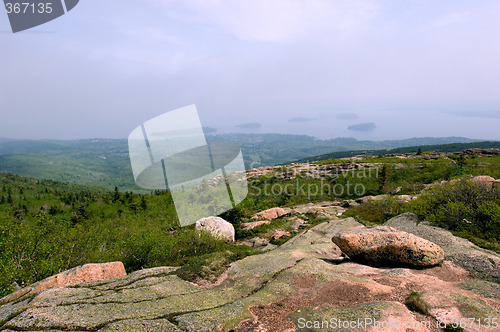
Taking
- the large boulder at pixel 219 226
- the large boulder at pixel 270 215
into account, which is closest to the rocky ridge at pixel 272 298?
the large boulder at pixel 219 226

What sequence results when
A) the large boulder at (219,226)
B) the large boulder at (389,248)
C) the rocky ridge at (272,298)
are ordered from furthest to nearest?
the large boulder at (219,226), the large boulder at (389,248), the rocky ridge at (272,298)

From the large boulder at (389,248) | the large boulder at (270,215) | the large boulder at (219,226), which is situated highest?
the large boulder at (389,248)

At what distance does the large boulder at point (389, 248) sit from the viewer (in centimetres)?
1219

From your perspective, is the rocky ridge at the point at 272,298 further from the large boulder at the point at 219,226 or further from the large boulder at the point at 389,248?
the large boulder at the point at 219,226

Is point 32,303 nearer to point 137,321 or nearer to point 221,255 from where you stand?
point 137,321

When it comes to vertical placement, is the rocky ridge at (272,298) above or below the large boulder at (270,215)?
above

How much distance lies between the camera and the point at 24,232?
17281mm

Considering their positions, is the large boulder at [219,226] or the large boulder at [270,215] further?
the large boulder at [270,215]

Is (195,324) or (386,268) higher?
(195,324)

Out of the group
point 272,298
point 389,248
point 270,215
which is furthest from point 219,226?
point 272,298

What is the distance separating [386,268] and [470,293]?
3.37 m

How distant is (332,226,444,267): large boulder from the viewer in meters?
12.2

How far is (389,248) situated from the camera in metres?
12.8

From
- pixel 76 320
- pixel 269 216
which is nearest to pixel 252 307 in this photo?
pixel 76 320
